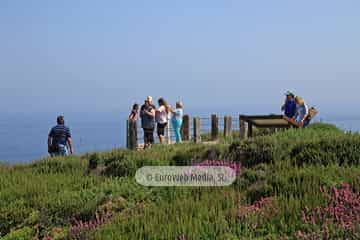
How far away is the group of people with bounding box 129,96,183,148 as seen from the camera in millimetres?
20141

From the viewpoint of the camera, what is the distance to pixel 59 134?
16969 mm

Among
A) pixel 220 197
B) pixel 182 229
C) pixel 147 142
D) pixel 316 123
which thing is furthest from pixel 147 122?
pixel 182 229

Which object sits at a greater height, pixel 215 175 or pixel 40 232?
pixel 215 175

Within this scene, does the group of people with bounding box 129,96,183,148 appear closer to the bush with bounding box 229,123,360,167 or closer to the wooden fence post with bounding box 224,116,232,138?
the wooden fence post with bounding box 224,116,232,138

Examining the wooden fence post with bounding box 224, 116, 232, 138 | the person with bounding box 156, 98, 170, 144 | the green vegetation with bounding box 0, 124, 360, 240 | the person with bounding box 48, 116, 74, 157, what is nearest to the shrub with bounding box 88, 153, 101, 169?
the green vegetation with bounding box 0, 124, 360, 240

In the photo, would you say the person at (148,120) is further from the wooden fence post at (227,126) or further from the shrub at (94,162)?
the wooden fence post at (227,126)

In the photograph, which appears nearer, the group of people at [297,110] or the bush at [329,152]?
the bush at [329,152]

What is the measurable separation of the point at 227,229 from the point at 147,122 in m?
13.4

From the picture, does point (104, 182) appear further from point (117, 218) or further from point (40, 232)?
point (117, 218)

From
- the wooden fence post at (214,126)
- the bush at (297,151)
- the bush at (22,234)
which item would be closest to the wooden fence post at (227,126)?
the wooden fence post at (214,126)

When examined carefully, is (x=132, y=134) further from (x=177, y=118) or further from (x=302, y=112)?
(x=302, y=112)

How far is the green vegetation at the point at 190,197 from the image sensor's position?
709 cm

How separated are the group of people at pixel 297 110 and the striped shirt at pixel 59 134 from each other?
6.97 metres

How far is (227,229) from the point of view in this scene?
23.0ft
